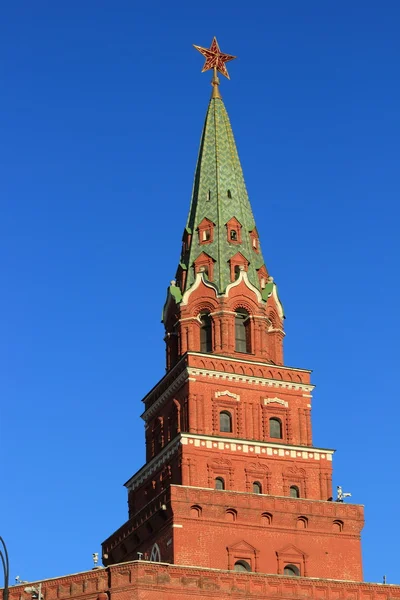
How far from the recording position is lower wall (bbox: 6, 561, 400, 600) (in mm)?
68625

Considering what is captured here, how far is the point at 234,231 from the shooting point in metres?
88.2

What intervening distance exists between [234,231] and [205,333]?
315 inches

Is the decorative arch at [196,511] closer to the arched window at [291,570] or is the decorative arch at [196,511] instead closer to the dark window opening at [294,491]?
the arched window at [291,570]

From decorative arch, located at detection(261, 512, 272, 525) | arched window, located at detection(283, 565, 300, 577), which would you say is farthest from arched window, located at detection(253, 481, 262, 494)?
arched window, located at detection(283, 565, 300, 577)

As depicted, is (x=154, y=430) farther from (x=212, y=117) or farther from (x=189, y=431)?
(x=212, y=117)

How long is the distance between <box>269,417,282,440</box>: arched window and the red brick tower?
85mm

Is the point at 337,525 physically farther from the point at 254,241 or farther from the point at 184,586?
the point at 254,241

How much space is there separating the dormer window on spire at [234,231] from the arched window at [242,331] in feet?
18.3

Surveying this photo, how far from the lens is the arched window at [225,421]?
3164 inches

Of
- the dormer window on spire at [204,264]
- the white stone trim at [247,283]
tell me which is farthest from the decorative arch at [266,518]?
the dormer window on spire at [204,264]

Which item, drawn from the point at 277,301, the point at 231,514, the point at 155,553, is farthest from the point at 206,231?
the point at 155,553

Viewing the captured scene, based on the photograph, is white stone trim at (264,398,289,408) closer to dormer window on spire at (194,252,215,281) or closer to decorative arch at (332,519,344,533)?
decorative arch at (332,519,344,533)

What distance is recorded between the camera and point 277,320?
86438 mm

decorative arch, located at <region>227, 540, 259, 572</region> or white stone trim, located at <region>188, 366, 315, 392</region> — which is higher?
white stone trim, located at <region>188, 366, 315, 392</region>
